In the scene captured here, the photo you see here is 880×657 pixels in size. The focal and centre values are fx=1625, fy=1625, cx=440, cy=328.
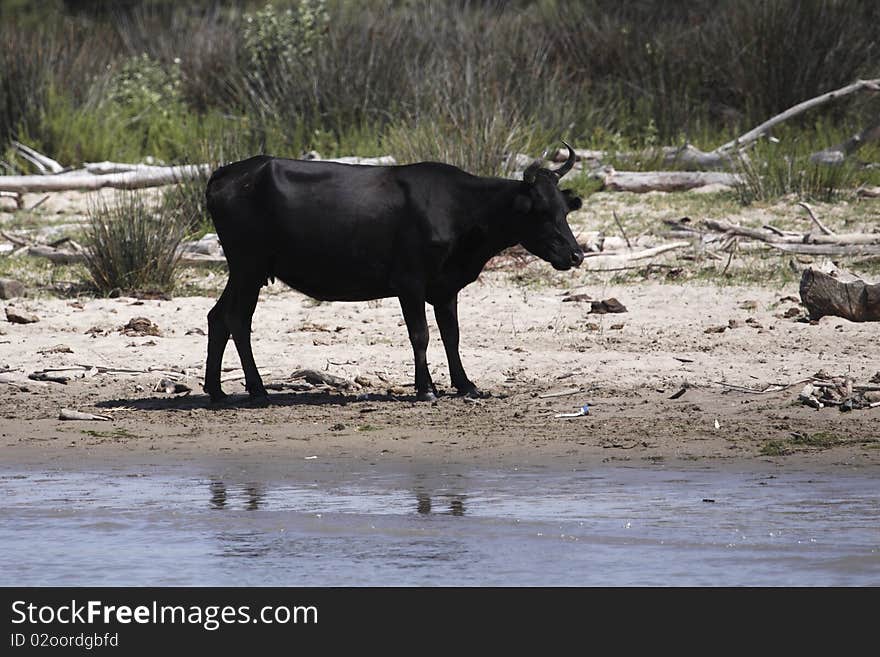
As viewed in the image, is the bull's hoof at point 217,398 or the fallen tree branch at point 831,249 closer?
the bull's hoof at point 217,398

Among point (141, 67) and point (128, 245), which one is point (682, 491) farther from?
point (141, 67)

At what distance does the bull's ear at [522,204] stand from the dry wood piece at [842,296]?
254 centimetres

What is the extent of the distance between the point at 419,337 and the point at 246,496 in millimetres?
2492

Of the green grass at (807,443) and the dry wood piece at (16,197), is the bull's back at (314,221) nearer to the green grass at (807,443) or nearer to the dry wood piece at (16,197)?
the green grass at (807,443)

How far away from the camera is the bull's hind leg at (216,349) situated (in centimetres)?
A: 1031

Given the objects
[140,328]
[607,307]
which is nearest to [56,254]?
[140,328]

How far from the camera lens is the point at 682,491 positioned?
775 centimetres

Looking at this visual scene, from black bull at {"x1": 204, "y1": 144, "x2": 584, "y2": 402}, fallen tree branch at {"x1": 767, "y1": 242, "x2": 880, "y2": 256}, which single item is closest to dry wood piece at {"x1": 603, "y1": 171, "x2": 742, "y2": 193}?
fallen tree branch at {"x1": 767, "y1": 242, "x2": 880, "y2": 256}

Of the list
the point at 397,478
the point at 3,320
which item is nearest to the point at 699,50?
the point at 3,320

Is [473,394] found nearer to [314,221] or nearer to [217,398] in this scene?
[314,221]

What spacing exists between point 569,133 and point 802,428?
1014 centimetres

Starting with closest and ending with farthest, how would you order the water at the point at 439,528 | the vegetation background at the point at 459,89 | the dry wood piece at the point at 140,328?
the water at the point at 439,528 < the dry wood piece at the point at 140,328 < the vegetation background at the point at 459,89

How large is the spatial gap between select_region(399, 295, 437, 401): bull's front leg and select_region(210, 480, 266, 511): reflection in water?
2175 mm

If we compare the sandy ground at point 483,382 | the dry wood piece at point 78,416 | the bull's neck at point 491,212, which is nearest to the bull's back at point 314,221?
the bull's neck at point 491,212
